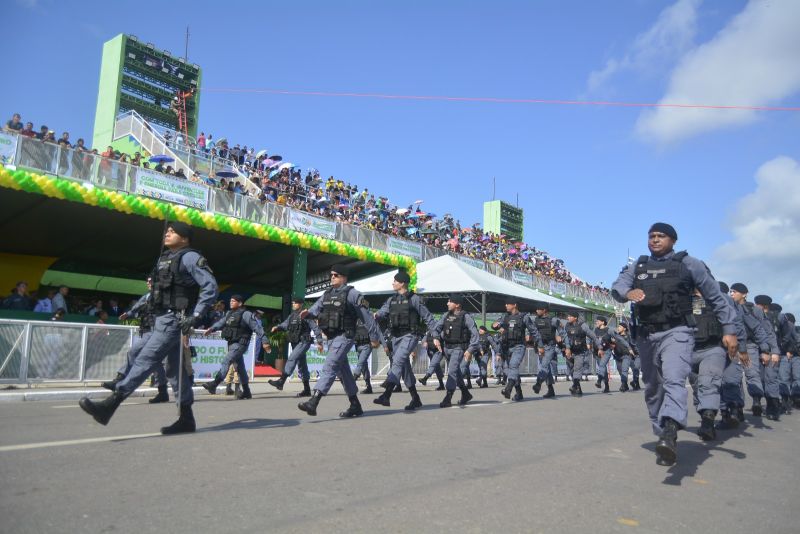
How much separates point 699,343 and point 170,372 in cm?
572

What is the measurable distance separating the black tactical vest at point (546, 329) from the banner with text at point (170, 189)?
32.0ft

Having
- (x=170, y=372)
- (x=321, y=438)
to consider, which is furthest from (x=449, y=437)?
(x=170, y=372)

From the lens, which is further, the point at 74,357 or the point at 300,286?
the point at 300,286

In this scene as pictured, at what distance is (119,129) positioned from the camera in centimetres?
2492

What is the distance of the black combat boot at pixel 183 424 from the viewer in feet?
18.2

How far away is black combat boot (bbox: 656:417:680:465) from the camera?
4.31m

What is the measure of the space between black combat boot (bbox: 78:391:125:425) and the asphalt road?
0.21 meters

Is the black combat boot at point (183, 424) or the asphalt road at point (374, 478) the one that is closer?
the asphalt road at point (374, 478)

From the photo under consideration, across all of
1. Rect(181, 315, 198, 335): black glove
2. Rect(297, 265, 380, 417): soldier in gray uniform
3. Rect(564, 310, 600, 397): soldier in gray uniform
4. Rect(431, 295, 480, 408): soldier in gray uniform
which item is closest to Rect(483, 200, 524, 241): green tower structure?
Rect(564, 310, 600, 397): soldier in gray uniform

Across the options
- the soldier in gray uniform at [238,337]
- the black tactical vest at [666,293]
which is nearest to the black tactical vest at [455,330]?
the soldier in gray uniform at [238,337]

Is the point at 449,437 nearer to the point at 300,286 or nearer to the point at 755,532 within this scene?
the point at 755,532

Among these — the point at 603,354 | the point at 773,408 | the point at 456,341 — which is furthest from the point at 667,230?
the point at 603,354

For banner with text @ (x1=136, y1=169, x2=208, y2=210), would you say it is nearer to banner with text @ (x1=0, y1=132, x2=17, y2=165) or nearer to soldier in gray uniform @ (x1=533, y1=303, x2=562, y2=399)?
banner with text @ (x1=0, y1=132, x2=17, y2=165)

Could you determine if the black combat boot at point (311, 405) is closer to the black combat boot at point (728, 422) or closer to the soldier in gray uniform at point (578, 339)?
the black combat boot at point (728, 422)
